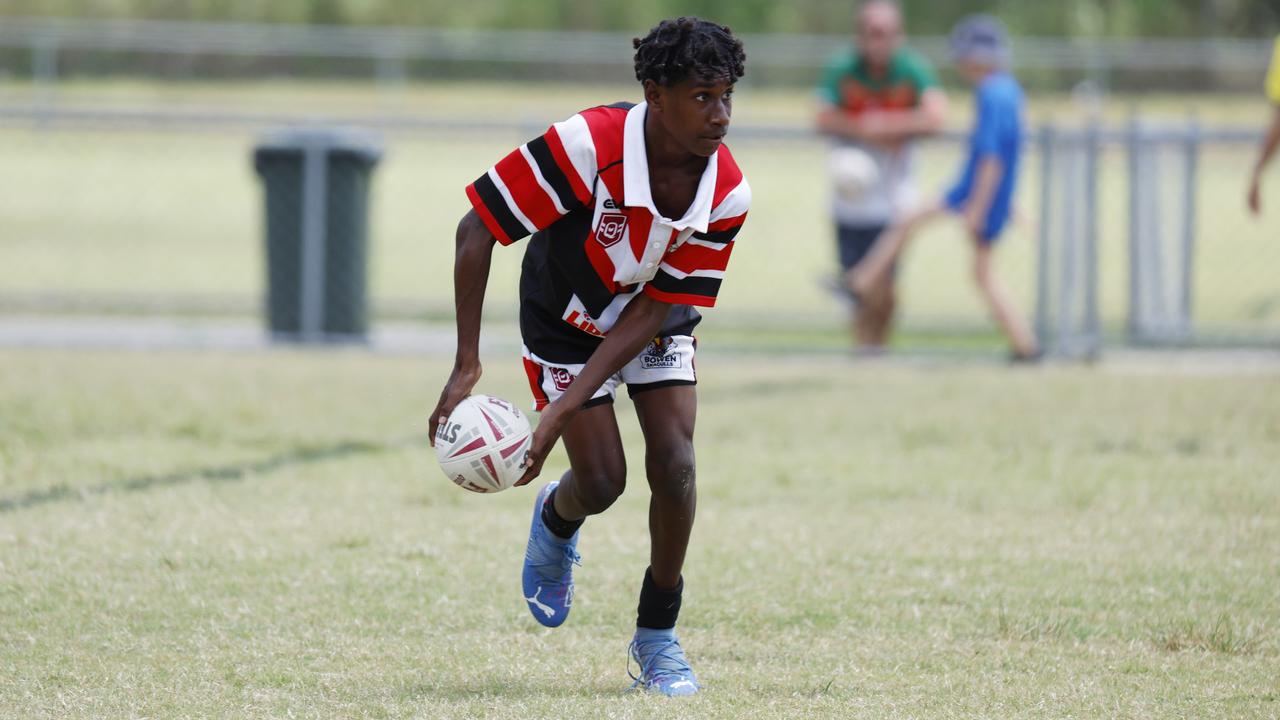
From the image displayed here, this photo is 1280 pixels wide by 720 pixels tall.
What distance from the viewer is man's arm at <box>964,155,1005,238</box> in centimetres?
1048

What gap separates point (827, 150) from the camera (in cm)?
1150

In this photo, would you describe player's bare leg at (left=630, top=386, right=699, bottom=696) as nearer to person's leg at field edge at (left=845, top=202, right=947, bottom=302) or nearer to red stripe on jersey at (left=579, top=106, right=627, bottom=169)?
red stripe on jersey at (left=579, top=106, right=627, bottom=169)

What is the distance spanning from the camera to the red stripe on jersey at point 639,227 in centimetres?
403

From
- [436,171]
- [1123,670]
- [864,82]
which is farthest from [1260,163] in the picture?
[436,171]

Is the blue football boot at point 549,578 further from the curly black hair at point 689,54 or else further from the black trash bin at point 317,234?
the black trash bin at point 317,234

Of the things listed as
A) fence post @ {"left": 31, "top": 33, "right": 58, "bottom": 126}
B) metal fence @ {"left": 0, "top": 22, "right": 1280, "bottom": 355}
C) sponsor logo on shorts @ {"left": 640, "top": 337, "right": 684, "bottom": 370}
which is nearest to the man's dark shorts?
metal fence @ {"left": 0, "top": 22, "right": 1280, "bottom": 355}

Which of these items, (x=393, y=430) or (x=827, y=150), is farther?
(x=827, y=150)

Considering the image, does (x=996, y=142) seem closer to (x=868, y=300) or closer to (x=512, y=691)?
(x=868, y=300)

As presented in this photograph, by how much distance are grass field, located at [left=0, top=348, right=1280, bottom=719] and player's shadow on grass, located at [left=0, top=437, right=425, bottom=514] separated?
24mm

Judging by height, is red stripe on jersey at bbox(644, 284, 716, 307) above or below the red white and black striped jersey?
below

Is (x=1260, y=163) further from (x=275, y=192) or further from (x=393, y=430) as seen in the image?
(x=275, y=192)

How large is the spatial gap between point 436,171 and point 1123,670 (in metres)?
17.4

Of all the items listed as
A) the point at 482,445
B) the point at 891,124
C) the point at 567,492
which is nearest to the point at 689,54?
the point at 482,445

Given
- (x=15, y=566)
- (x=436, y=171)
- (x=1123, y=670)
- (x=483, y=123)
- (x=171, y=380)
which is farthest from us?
(x=436, y=171)
